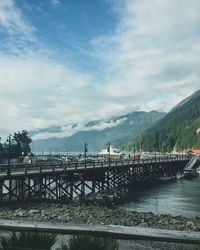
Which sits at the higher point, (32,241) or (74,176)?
(32,241)

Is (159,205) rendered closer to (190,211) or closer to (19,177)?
(190,211)

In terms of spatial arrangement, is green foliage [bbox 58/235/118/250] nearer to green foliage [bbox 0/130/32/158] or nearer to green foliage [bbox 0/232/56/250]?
green foliage [bbox 0/232/56/250]

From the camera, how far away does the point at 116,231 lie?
4.82 meters

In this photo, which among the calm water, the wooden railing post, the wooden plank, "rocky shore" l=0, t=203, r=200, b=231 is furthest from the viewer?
the calm water

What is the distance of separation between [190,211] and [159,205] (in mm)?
6105

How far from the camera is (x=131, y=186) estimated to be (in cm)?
7219

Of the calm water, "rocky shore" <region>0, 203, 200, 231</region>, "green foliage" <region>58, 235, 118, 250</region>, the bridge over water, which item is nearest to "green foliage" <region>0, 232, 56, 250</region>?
"green foliage" <region>58, 235, 118, 250</region>

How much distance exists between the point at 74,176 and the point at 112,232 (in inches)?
1973

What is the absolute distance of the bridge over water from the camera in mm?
43062

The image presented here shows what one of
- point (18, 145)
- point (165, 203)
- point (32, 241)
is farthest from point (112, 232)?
point (18, 145)

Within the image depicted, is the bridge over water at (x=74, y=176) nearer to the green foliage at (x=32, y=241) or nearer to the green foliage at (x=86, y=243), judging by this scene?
the green foliage at (x=32, y=241)

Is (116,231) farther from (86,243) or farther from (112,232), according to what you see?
(86,243)

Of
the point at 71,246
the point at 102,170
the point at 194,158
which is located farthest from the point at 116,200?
the point at 194,158

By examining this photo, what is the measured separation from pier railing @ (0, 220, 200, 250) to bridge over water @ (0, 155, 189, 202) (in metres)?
35.7
